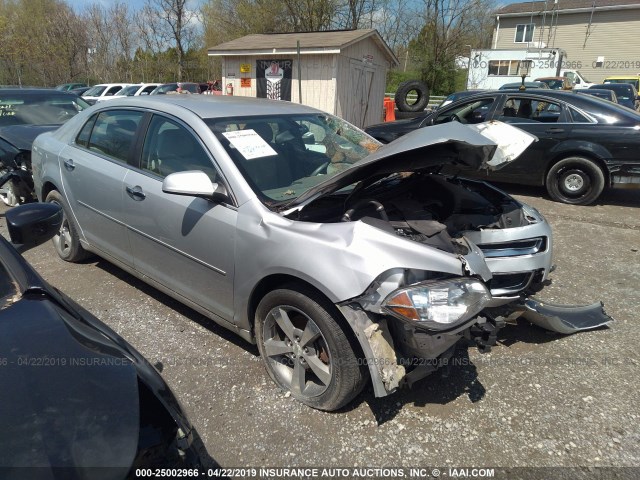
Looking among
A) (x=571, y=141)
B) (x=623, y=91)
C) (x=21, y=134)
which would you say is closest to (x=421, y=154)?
(x=571, y=141)

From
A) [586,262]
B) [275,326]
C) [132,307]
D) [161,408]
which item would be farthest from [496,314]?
[132,307]

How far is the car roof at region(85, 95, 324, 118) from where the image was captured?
10.2 feet

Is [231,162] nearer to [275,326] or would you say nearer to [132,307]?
[275,326]

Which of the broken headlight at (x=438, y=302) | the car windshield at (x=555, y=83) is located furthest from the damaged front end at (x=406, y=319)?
the car windshield at (x=555, y=83)

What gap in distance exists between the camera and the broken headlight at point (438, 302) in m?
2.05

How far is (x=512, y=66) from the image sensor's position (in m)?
25.5

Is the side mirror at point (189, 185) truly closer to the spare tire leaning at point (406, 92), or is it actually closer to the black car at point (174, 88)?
the spare tire leaning at point (406, 92)

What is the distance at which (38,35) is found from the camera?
31.0 m

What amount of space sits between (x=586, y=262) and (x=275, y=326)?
3.70 metres

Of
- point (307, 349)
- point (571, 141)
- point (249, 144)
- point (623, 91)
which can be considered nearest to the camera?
point (307, 349)

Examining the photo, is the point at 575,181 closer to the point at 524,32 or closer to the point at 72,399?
the point at 72,399

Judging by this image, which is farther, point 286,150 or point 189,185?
point 286,150

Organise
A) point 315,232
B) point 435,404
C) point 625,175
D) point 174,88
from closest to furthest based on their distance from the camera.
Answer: point 315,232 → point 435,404 → point 625,175 → point 174,88

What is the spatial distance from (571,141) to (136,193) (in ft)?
20.4
